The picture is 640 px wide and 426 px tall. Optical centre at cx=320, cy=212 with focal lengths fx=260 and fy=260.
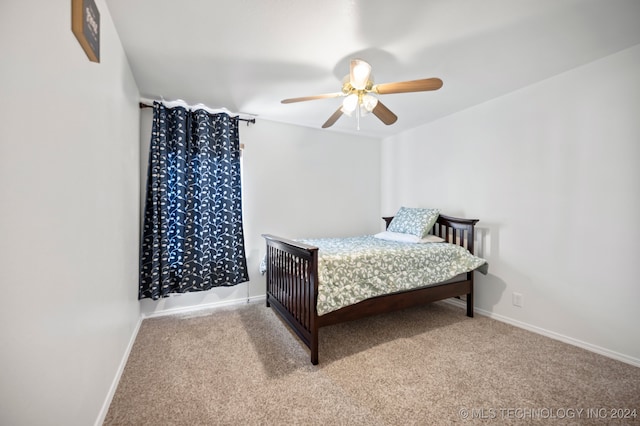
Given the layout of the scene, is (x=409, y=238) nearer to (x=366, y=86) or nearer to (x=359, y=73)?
(x=366, y=86)

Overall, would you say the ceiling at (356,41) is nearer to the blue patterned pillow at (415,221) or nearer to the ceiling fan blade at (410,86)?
the ceiling fan blade at (410,86)

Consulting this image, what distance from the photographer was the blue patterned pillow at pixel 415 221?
2.99 metres

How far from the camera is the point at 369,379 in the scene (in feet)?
5.71

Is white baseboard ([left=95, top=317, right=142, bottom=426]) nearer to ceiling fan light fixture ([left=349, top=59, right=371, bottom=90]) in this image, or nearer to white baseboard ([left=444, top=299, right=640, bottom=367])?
ceiling fan light fixture ([left=349, top=59, right=371, bottom=90])

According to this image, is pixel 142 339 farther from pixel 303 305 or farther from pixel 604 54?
pixel 604 54

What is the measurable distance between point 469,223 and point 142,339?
337 centimetres

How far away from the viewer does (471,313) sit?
9.05ft

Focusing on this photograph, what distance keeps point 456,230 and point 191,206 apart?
301 cm

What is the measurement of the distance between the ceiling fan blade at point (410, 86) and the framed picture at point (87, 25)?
166 cm

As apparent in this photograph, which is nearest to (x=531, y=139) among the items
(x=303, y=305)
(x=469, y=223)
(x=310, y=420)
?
(x=469, y=223)

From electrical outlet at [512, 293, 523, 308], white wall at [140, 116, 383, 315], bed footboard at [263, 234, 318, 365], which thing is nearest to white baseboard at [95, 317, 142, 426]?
white wall at [140, 116, 383, 315]

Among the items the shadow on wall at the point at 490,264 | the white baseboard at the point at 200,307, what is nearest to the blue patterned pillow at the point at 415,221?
the shadow on wall at the point at 490,264

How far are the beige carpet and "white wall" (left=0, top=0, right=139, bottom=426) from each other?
413mm

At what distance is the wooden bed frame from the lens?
197 centimetres
